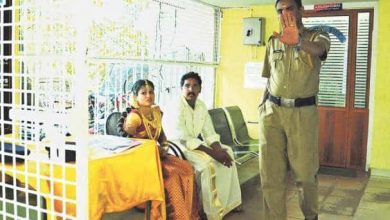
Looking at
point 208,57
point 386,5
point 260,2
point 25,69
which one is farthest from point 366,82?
point 25,69

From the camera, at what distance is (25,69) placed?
179 cm

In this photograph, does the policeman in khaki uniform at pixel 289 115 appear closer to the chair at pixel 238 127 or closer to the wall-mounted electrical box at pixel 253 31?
the chair at pixel 238 127

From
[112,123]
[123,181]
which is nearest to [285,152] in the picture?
[123,181]

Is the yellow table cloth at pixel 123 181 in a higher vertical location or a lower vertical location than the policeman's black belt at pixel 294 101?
lower

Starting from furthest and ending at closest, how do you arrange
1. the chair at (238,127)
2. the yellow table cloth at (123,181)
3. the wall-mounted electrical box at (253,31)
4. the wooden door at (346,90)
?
the wall-mounted electrical box at (253,31)
the wooden door at (346,90)
the chair at (238,127)
the yellow table cloth at (123,181)

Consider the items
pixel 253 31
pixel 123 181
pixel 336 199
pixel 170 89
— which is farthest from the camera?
pixel 253 31

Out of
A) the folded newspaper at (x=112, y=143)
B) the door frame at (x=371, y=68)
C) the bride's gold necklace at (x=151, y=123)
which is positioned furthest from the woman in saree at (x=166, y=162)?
the door frame at (x=371, y=68)

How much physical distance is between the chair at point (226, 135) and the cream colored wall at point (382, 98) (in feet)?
5.58

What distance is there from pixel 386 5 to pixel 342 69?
3.03 ft

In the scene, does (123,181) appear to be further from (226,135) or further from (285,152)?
(226,135)

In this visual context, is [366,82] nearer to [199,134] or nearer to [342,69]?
[342,69]

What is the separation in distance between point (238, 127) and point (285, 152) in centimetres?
244

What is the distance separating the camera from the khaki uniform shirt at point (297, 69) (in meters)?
3.01

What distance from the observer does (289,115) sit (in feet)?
9.98
